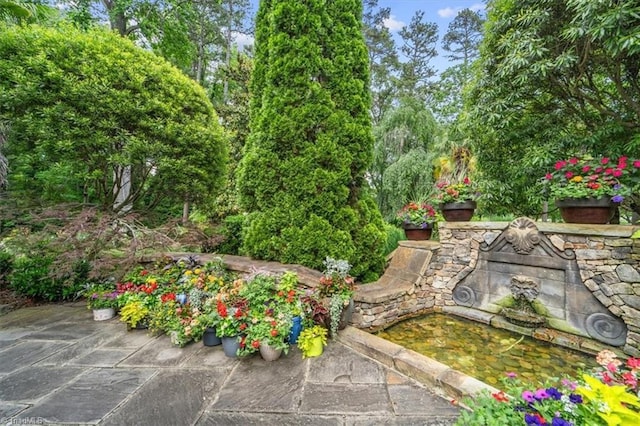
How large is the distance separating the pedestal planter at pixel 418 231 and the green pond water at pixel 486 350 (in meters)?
1.31

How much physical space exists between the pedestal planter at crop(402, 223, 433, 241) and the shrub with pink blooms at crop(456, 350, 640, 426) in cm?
279

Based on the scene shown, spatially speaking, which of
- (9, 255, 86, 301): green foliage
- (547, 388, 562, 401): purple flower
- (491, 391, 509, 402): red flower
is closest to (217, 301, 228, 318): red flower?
(491, 391, 509, 402): red flower

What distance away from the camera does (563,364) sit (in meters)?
2.35

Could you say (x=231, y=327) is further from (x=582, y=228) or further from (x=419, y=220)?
(x=582, y=228)

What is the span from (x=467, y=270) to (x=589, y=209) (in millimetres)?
1455

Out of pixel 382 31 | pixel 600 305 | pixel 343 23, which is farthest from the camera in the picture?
pixel 382 31

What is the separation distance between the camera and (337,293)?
251 centimetres

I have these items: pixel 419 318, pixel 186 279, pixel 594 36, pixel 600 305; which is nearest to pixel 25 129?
pixel 186 279

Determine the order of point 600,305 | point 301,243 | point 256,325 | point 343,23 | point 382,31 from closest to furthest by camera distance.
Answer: point 256,325
point 600,305
point 301,243
point 343,23
point 382,31

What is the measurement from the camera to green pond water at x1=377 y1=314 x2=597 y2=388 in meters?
2.23

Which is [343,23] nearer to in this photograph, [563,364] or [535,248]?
[535,248]

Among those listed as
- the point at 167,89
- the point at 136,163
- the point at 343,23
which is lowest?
the point at 136,163

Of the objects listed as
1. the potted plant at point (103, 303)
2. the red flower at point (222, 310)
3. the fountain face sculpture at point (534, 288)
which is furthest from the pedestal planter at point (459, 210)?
the potted plant at point (103, 303)

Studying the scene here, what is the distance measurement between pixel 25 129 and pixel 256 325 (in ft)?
11.7
